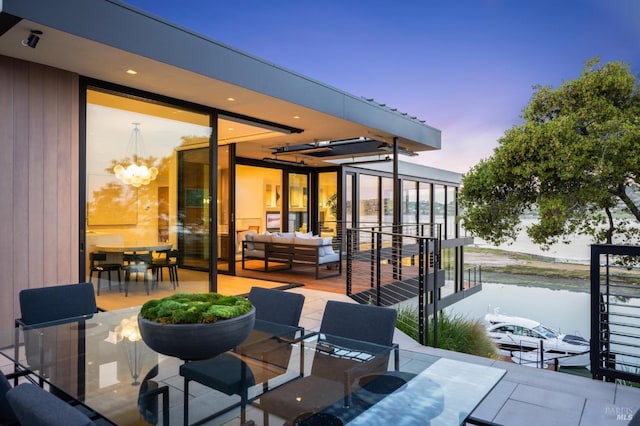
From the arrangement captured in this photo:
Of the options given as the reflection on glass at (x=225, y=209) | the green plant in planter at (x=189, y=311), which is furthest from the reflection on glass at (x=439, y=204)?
the green plant in planter at (x=189, y=311)

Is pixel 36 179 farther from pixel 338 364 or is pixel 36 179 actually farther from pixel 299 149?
pixel 299 149

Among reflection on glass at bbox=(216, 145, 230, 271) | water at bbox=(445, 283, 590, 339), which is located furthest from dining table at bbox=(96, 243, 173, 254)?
water at bbox=(445, 283, 590, 339)

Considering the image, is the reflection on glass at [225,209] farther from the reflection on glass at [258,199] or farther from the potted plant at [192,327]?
the potted plant at [192,327]

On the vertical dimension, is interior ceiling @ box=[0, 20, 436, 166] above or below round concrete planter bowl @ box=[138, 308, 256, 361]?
above

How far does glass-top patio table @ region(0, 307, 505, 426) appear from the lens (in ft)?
4.86

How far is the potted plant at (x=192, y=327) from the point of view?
1.59 metres

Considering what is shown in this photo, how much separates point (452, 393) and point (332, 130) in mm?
5876

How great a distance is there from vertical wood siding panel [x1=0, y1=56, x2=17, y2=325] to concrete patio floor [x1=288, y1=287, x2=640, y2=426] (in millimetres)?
4156

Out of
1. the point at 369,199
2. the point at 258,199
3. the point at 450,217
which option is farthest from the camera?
the point at 450,217

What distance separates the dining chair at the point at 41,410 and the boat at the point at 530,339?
44.3 ft

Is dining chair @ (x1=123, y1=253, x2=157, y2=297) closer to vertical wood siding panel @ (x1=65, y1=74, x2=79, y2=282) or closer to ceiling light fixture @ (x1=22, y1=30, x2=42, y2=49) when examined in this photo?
vertical wood siding panel @ (x1=65, y1=74, x2=79, y2=282)

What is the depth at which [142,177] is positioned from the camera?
16.2 ft

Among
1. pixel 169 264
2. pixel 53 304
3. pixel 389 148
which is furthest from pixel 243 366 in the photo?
pixel 389 148

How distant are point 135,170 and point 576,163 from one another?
22.3 ft
